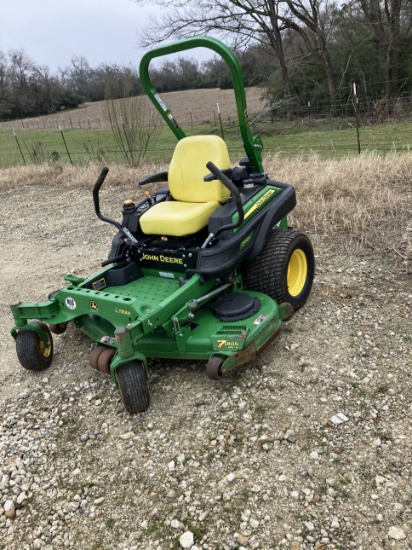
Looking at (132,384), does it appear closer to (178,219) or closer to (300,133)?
(178,219)

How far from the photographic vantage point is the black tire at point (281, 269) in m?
3.36

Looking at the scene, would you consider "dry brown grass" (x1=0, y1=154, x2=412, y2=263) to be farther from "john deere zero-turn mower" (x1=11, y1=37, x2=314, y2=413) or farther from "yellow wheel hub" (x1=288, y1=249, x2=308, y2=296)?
"john deere zero-turn mower" (x1=11, y1=37, x2=314, y2=413)

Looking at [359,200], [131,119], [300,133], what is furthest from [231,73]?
[300,133]

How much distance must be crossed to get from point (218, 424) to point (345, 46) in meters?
20.8

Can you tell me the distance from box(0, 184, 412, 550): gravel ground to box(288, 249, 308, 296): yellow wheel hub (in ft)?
0.70

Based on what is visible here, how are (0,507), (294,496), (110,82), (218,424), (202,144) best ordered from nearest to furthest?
(294,496) < (0,507) < (218,424) < (202,144) < (110,82)

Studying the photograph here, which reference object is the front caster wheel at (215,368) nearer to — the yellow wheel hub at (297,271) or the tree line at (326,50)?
the yellow wheel hub at (297,271)

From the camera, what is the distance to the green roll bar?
10.6 ft

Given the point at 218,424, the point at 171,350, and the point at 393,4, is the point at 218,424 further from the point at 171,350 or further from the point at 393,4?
the point at 393,4

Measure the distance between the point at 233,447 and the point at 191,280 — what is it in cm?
104

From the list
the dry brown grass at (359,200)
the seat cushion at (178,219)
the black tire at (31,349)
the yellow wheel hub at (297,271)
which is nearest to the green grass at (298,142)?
the dry brown grass at (359,200)

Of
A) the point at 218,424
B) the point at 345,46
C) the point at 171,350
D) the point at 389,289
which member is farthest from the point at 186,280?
the point at 345,46

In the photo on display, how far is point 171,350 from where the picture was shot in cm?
291

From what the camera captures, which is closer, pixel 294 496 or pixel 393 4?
pixel 294 496
